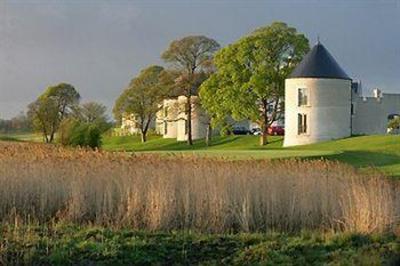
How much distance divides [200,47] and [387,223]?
183ft

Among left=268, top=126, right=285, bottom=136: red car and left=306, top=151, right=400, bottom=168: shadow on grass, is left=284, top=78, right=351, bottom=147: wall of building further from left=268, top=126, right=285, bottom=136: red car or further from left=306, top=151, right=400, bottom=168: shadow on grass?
left=268, top=126, right=285, bottom=136: red car

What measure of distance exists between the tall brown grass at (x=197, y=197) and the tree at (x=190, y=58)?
170ft

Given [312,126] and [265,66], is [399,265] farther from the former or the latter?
[265,66]

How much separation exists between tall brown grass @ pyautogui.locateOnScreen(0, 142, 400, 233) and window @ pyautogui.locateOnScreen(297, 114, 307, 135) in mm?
41241

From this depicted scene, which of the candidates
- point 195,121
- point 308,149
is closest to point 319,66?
point 308,149

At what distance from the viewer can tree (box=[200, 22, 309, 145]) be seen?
2313 inches

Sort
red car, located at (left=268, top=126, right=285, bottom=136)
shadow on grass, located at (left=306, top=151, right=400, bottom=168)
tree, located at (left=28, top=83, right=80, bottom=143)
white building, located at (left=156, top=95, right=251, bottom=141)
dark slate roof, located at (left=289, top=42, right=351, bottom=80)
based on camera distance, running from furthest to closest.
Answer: red car, located at (left=268, top=126, right=285, bottom=136) < tree, located at (left=28, top=83, right=80, bottom=143) < white building, located at (left=156, top=95, right=251, bottom=141) < dark slate roof, located at (left=289, top=42, right=351, bottom=80) < shadow on grass, located at (left=306, top=151, right=400, bottom=168)

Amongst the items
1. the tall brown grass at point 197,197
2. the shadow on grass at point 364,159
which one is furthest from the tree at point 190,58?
the tall brown grass at point 197,197

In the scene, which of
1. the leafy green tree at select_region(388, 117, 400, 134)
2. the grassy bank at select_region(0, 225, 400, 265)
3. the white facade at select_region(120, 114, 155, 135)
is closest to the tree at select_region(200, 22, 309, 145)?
the leafy green tree at select_region(388, 117, 400, 134)

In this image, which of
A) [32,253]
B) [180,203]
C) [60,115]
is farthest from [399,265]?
[60,115]

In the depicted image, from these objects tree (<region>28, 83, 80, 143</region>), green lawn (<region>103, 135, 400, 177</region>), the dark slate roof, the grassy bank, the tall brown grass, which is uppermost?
the dark slate roof

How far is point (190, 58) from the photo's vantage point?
2603 inches

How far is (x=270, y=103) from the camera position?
6141cm

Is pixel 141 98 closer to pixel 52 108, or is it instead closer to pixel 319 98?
pixel 52 108
